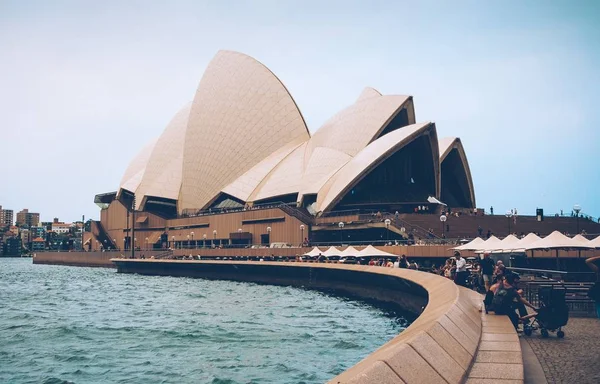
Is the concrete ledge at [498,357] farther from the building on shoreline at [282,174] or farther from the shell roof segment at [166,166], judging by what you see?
the shell roof segment at [166,166]

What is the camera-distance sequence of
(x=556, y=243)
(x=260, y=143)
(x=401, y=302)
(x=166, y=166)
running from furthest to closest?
(x=166, y=166) < (x=260, y=143) < (x=401, y=302) < (x=556, y=243)

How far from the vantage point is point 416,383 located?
16.4 feet

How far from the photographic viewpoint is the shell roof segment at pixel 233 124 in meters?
58.6

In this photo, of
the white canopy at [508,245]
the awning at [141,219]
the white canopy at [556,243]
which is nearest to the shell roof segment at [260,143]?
the awning at [141,219]

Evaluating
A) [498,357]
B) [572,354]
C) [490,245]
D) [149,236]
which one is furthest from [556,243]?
[149,236]

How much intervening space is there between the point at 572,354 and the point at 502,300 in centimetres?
259

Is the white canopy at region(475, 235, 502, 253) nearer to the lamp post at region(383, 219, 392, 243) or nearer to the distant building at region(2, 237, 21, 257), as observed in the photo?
the lamp post at region(383, 219, 392, 243)

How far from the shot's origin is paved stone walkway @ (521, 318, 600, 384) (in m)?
6.46

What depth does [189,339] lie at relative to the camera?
46.2ft

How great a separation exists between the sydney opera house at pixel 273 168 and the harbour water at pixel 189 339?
69.5ft

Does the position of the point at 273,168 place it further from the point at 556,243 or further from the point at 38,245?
the point at 38,245

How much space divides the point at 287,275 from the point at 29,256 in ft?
551

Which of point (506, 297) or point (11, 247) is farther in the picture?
point (11, 247)

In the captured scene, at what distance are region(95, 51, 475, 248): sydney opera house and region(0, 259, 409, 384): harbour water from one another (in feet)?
69.5
